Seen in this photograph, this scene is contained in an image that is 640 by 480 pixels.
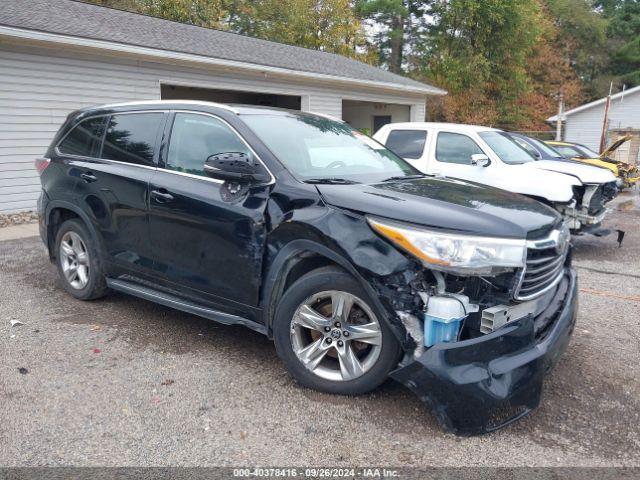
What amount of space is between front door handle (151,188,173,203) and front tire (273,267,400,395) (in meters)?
1.30

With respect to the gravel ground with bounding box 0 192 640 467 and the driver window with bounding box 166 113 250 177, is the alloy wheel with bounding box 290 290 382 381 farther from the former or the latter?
the driver window with bounding box 166 113 250 177

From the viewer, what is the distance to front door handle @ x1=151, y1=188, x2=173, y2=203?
4059 millimetres

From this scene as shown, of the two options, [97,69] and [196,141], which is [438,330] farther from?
[97,69]

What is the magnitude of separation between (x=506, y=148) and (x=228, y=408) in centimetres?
685

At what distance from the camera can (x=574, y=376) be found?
3.70m

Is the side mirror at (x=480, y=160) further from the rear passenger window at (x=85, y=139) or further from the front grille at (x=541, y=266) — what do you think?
the rear passenger window at (x=85, y=139)

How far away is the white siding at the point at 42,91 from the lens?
380 inches

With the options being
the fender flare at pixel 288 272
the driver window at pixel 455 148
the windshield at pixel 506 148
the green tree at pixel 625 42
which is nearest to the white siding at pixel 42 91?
the driver window at pixel 455 148

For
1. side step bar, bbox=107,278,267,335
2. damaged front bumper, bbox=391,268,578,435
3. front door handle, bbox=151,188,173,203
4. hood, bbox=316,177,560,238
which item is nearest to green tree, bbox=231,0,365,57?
side step bar, bbox=107,278,267,335

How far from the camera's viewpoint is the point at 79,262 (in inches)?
200

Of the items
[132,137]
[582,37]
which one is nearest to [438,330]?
[132,137]

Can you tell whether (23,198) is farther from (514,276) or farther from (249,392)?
(514,276)

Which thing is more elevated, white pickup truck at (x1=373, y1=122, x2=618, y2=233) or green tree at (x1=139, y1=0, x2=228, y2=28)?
green tree at (x1=139, y1=0, x2=228, y2=28)

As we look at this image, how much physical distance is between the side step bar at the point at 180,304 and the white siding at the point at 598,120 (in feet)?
115
